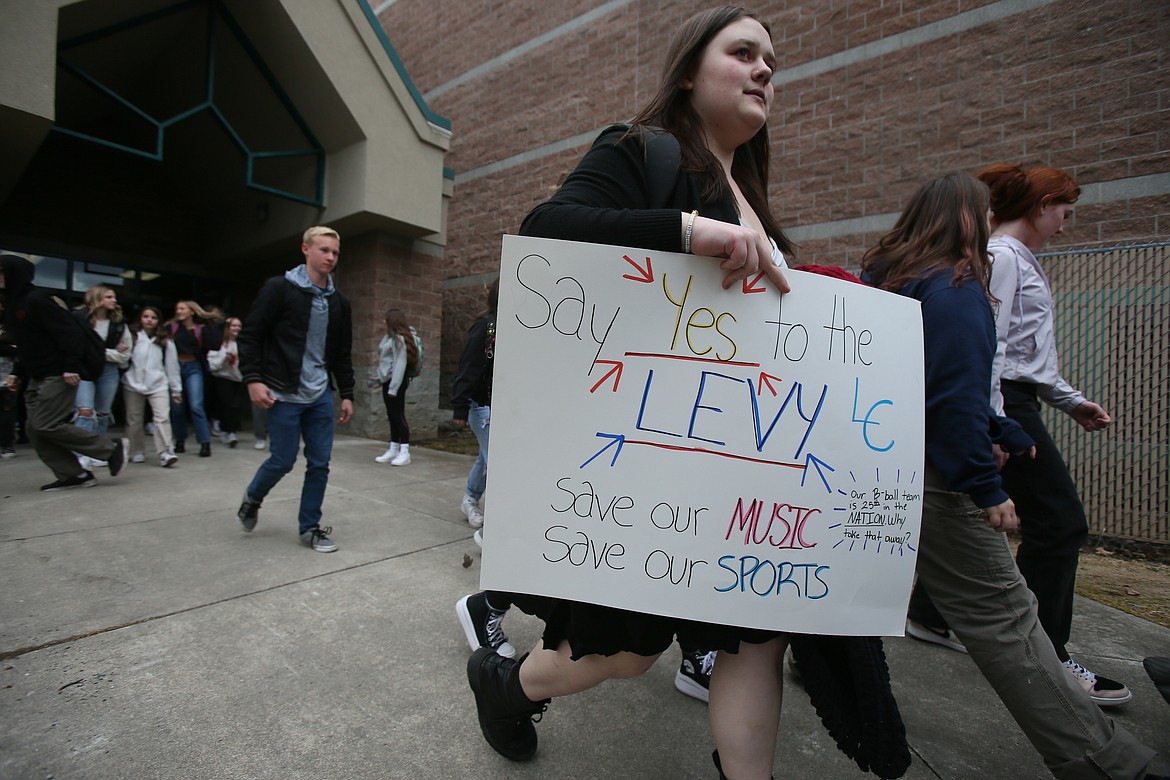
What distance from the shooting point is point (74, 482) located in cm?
506

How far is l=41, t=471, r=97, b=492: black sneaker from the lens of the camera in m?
4.98

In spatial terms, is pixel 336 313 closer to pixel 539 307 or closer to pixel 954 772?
pixel 539 307

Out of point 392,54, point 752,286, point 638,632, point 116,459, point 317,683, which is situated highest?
point 392,54

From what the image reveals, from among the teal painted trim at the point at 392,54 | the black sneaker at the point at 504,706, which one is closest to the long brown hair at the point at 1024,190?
the black sneaker at the point at 504,706

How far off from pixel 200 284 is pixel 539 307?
13.7 meters

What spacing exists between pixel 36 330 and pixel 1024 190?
6900 millimetres

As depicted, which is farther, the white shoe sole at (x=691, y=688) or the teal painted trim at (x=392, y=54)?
the teal painted trim at (x=392, y=54)

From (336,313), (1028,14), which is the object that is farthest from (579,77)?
(336,313)

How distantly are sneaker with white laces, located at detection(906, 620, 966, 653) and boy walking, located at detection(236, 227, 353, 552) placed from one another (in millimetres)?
3292

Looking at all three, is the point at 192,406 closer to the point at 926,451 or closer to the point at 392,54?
the point at 392,54

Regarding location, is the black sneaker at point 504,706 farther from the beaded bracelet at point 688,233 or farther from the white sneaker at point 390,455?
the white sneaker at point 390,455

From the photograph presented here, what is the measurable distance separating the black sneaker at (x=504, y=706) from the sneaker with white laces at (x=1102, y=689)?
2.08 m

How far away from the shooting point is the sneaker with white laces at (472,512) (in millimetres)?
4305

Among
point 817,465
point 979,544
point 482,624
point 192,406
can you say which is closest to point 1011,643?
point 979,544
